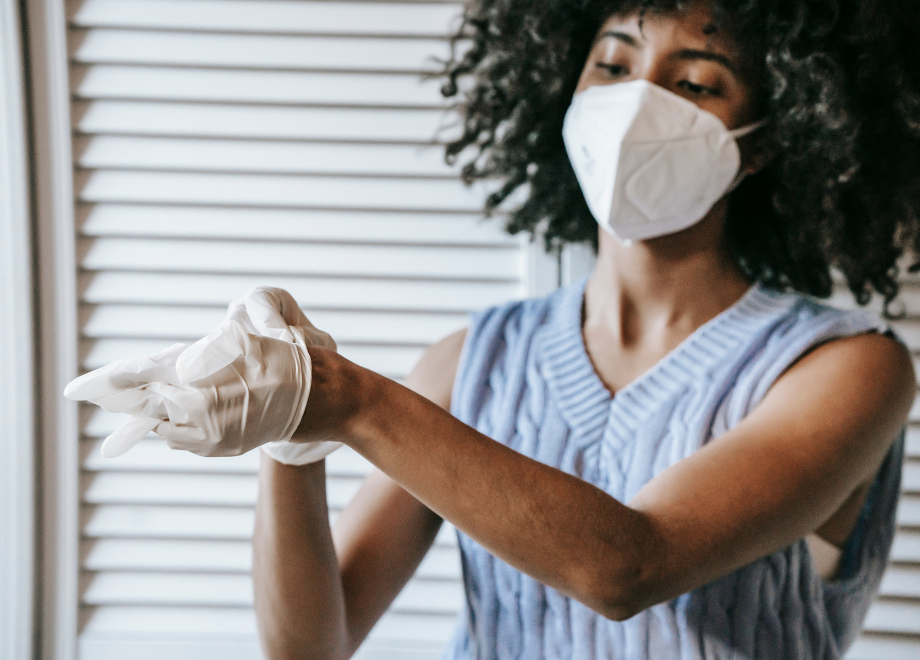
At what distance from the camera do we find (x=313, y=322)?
4.16 ft

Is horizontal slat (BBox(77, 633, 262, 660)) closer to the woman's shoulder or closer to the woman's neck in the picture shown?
the woman's shoulder

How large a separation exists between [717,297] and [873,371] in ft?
0.78

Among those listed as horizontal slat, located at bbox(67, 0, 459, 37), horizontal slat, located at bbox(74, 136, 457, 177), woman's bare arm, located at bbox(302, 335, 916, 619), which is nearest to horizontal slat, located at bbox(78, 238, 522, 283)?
horizontal slat, located at bbox(74, 136, 457, 177)

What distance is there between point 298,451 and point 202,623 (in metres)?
0.71

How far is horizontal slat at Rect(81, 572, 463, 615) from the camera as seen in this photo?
1280mm

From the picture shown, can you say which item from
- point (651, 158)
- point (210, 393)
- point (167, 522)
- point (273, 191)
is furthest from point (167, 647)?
point (651, 158)

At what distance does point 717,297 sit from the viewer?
3.48 feet

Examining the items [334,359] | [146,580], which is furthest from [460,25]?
[146,580]

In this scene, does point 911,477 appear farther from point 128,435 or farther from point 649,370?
point 128,435

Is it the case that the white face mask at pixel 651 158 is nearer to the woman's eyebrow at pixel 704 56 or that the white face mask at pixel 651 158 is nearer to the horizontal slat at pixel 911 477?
the woman's eyebrow at pixel 704 56

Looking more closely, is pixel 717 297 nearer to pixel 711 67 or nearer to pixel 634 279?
pixel 634 279

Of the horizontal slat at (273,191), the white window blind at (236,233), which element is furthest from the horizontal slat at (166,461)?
the horizontal slat at (273,191)

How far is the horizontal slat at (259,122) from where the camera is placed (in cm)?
123

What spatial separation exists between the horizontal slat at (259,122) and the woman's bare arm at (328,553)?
0.40 metres
